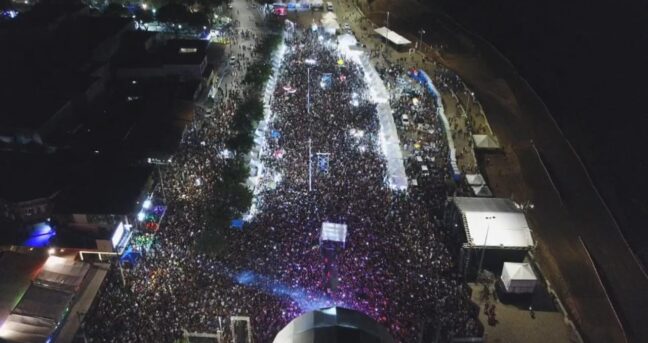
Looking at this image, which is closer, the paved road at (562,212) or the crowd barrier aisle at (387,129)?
the paved road at (562,212)

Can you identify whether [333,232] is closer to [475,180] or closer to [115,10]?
[475,180]

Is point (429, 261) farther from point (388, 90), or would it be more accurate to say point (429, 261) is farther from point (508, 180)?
point (388, 90)

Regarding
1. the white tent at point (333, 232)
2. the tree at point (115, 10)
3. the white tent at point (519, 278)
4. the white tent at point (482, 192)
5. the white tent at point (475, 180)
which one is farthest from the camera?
the tree at point (115, 10)

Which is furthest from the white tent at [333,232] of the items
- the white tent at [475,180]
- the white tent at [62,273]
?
the white tent at [62,273]

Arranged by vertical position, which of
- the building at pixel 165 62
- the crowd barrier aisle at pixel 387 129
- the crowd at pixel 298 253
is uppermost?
the building at pixel 165 62

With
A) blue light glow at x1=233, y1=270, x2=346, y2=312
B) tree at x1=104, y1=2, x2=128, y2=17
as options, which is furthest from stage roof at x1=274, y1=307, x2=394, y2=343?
tree at x1=104, y1=2, x2=128, y2=17

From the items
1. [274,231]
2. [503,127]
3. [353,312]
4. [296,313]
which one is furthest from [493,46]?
[353,312]

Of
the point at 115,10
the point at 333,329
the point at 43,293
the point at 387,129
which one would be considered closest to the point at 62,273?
the point at 43,293

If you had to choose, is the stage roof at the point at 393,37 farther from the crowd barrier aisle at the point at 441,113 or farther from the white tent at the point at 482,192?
the white tent at the point at 482,192
